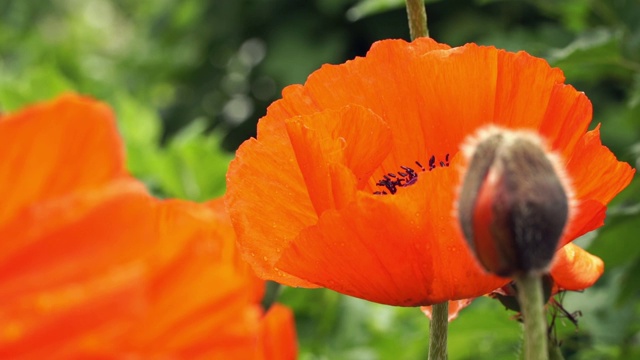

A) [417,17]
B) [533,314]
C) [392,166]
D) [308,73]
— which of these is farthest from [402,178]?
[308,73]

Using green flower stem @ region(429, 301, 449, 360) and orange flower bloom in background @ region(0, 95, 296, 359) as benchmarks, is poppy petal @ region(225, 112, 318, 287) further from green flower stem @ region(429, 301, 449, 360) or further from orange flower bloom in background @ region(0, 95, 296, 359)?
orange flower bloom in background @ region(0, 95, 296, 359)

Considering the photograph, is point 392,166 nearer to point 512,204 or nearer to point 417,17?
point 417,17

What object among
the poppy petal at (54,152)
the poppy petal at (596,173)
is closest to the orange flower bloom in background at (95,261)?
the poppy petal at (54,152)

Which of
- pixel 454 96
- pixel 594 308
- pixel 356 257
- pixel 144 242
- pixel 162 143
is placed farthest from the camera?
pixel 162 143

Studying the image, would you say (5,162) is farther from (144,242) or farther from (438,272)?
(438,272)

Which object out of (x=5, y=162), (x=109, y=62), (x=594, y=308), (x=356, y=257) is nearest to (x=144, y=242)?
(x=5, y=162)

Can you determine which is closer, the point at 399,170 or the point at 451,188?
the point at 451,188

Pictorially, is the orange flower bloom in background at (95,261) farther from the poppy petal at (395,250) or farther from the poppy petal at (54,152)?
the poppy petal at (395,250)
